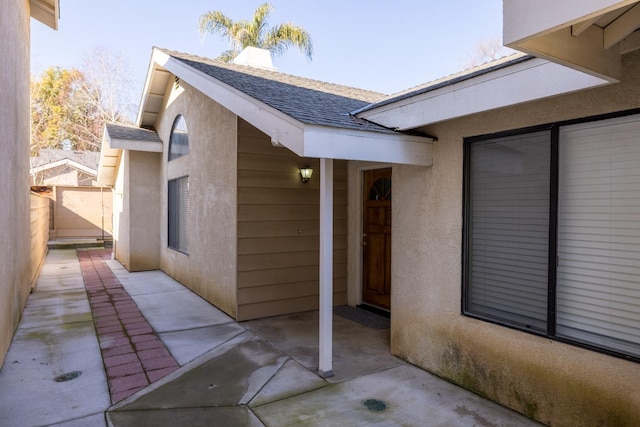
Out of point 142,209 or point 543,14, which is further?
point 142,209

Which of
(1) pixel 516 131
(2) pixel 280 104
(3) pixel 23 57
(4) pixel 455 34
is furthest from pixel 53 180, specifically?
(1) pixel 516 131

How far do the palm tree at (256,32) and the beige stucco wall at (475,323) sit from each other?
15380 mm

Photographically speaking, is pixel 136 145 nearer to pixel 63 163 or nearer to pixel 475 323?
pixel 475 323

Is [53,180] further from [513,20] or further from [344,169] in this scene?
[513,20]

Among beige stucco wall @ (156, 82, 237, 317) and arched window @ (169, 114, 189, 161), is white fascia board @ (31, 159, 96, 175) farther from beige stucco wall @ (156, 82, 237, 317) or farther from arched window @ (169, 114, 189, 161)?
beige stucco wall @ (156, 82, 237, 317)

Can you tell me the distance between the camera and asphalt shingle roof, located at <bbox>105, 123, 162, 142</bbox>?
9.98 metres

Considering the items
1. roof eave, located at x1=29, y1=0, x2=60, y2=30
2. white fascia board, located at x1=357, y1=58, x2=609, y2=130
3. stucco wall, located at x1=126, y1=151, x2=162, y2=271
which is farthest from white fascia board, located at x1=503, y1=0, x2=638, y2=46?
stucco wall, located at x1=126, y1=151, x2=162, y2=271

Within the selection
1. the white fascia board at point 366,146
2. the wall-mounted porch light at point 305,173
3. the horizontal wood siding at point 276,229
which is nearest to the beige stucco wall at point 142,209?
the horizontal wood siding at point 276,229

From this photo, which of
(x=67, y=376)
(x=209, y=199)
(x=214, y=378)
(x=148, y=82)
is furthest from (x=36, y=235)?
(x=214, y=378)

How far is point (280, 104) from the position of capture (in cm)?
427

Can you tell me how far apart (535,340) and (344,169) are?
424 centimetres

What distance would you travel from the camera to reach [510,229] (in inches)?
141

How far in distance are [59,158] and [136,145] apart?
17.5 metres

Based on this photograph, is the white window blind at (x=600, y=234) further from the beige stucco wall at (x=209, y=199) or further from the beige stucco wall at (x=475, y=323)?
the beige stucco wall at (x=209, y=199)
